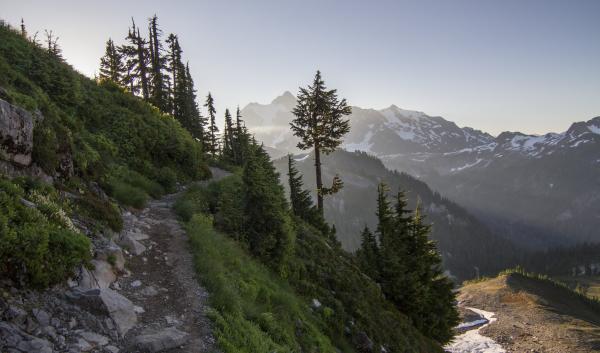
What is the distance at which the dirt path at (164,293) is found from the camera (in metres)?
7.82

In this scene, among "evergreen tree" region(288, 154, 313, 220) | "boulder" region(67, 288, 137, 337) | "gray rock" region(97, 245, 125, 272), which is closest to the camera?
"boulder" region(67, 288, 137, 337)

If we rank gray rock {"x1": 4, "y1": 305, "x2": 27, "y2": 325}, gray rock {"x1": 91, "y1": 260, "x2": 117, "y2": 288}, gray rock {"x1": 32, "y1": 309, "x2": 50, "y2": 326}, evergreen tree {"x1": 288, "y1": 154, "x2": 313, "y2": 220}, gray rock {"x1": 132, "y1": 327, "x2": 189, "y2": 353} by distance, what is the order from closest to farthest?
gray rock {"x1": 4, "y1": 305, "x2": 27, "y2": 325}, gray rock {"x1": 32, "y1": 309, "x2": 50, "y2": 326}, gray rock {"x1": 132, "y1": 327, "x2": 189, "y2": 353}, gray rock {"x1": 91, "y1": 260, "x2": 117, "y2": 288}, evergreen tree {"x1": 288, "y1": 154, "x2": 313, "y2": 220}

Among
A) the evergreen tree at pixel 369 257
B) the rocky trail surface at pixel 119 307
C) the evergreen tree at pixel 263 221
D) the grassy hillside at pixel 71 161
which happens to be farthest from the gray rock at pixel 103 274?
the evergreen tree at pixel 369 257

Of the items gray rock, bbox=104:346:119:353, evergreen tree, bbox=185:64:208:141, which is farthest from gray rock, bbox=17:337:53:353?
evergreen tree, bbox=185:64:208:141

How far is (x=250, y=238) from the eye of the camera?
16234 mm

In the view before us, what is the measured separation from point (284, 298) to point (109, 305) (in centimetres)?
679

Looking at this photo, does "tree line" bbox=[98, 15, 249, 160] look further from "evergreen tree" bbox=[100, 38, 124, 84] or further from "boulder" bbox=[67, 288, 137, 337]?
"boulder" bbox=[67, 288, 137, 337]

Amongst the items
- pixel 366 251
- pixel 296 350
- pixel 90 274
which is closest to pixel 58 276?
pixel 90 274

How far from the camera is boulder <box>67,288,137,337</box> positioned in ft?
24.6

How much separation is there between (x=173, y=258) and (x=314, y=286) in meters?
7.68

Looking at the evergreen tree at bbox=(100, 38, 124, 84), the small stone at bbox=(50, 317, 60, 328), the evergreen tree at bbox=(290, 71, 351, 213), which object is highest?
the evergreen tree at bbox=(100, 38, 124, 84)

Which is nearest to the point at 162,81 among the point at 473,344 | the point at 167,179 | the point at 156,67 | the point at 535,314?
the point at 156,67

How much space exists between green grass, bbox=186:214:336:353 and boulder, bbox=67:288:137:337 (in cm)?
195

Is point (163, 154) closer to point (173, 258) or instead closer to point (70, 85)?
point (70, 85)
